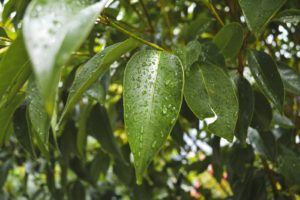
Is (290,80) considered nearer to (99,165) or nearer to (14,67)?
(14,67)

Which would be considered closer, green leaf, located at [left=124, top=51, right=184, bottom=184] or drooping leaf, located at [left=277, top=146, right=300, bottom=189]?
green leaf, located at [left=124, top=51, right=184, bottom=184]

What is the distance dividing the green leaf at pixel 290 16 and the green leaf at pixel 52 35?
0.44m

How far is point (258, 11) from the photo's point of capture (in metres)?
0.57

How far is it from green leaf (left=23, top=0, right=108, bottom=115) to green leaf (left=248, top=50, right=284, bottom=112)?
367 mm

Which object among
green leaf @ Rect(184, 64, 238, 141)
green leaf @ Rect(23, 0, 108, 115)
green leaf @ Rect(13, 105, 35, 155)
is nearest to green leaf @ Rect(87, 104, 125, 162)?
green leaf @ Rect(13, 105, 35, 155)

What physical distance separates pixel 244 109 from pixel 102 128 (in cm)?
39

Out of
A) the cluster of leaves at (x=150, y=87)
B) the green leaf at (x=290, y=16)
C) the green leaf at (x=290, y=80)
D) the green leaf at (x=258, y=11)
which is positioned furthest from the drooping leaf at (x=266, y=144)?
the green leaf at (x=258, y=11)

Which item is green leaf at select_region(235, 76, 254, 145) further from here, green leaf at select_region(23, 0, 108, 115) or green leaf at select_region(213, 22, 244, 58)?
green leaf at select_region(23, 0, 108, 115)

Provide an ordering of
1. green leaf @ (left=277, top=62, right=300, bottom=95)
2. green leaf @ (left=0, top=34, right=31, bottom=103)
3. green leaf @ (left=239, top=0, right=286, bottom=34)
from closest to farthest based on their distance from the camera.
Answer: green leaf @ (left=0, top=34, right=31, bottom=103) < green leaf @ (left=239, top=0, right=286, bottom=34) < green leaf @ (left=277, top=62, right=300, bottom=95)

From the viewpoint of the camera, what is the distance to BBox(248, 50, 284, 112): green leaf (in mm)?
680

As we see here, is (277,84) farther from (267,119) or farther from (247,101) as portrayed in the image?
(267,119)

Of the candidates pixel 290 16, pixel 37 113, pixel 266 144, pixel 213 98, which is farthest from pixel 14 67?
pixel 266 144

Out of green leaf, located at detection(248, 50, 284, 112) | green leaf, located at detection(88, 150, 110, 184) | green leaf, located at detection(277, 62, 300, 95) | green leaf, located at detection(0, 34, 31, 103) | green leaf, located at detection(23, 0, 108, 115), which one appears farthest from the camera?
green leaf, located at detection(88, 150, 110, 184)

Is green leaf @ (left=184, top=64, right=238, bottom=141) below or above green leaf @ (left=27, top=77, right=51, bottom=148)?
below
